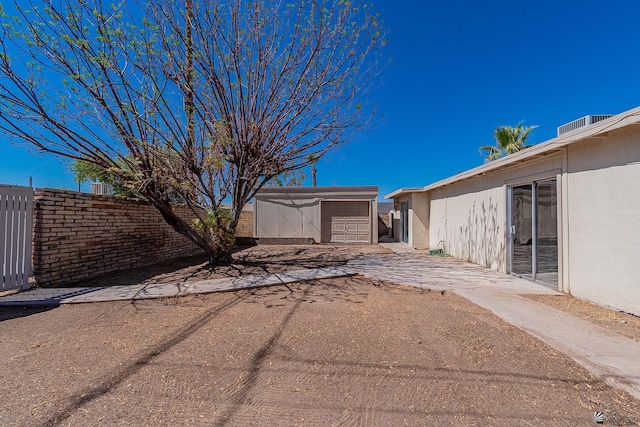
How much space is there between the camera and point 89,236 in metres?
6.42

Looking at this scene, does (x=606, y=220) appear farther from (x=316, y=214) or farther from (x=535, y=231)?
(x=316, y=214)

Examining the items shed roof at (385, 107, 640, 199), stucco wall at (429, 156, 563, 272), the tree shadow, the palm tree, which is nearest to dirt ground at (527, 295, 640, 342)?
stucco wall at (429, 156, 563, 272)

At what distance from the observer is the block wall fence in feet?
18.0

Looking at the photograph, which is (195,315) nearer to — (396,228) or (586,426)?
(586,426)

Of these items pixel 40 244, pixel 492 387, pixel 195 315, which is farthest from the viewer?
pixel 40 244

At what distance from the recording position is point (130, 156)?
646 centimetres

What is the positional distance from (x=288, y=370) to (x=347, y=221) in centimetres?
1234

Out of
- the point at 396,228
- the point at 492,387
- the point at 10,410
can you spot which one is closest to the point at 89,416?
the point at 10,410

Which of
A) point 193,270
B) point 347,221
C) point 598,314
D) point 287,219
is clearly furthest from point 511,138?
point 193,270

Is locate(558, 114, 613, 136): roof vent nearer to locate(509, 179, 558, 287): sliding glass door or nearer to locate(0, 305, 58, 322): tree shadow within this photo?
locate(509, 179, 558, 287): sliding glass door

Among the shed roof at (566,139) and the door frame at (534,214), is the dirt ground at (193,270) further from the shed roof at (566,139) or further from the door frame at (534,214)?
the shed roof at (566,139)

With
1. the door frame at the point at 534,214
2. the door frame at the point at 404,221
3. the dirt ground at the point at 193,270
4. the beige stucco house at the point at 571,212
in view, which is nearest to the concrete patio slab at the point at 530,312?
the door frame at the point at 534,214

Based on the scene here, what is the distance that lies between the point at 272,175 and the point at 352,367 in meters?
5.70

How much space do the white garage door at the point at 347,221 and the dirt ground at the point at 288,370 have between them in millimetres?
10397
